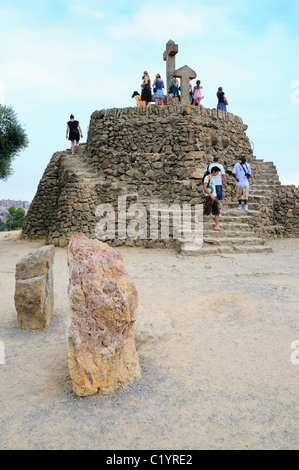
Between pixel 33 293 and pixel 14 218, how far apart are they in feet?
97.2

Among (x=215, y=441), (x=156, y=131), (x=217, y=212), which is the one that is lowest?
(x=215, y=441)

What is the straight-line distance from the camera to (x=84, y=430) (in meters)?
2.41

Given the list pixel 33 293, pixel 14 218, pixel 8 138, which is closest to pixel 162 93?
pixel 8 138

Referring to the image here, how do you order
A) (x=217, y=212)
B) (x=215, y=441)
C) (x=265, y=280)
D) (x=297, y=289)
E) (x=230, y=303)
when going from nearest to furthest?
Answer: (x=215, y=441), (x=230, y=303), (x=297, y=289), (x=265, y=280), (x=217, y=212)

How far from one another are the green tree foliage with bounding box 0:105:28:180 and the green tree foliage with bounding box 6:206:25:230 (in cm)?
1972

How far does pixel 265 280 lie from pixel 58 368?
430 cm

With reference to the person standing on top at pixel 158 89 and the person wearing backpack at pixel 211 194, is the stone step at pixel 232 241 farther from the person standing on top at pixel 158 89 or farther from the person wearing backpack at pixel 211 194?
the person standing on top at pixel 158 89

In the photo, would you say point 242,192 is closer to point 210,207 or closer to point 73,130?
point 210,207

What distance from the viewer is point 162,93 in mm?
13281

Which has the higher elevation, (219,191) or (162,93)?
(162,93)

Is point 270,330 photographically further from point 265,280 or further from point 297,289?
point 265,280

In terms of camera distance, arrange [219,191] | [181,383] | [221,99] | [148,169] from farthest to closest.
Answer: [221,99], [148,169], [219,191], [181,383]

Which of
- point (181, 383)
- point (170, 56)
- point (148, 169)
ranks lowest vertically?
point (181, 383)

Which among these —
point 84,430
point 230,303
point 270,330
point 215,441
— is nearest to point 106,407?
point 84,430
